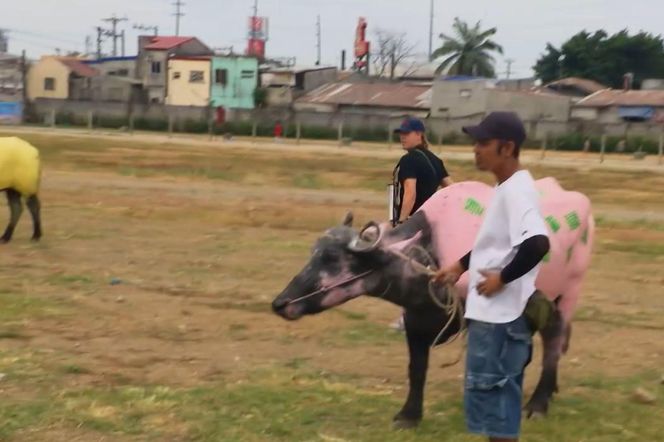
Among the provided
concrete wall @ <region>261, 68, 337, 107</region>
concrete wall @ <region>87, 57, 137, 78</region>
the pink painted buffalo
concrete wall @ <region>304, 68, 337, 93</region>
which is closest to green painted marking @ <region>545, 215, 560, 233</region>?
the pink painted buffalo

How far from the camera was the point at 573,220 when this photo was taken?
6625mm

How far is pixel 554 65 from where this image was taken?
293ft

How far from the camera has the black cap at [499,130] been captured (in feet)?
14.8

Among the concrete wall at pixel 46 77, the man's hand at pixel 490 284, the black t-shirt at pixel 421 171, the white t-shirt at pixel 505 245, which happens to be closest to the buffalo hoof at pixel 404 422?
the white t-shirt at pixel 505 245

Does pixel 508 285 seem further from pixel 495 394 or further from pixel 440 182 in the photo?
pixel 440 182

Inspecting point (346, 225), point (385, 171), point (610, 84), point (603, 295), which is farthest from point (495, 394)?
point (610, 84)

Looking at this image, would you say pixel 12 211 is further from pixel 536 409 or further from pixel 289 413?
pixel 536 409

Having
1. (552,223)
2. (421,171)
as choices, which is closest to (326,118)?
(421,171)

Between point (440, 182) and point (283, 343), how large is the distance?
1760 millimetres

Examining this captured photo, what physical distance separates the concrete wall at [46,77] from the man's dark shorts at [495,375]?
7402cm

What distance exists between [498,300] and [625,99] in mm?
63212

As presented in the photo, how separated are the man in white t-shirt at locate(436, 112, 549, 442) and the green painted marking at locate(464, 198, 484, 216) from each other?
5.00ft

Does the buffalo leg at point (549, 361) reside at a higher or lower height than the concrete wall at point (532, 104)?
lower

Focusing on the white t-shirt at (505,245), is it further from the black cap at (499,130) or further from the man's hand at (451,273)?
the man's hand at (451,273)
